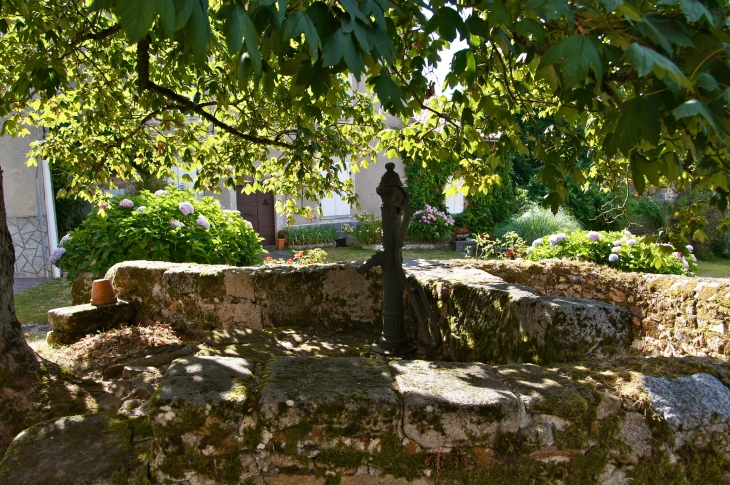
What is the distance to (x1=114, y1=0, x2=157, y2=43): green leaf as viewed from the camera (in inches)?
38.0

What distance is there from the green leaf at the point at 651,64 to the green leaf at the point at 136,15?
103cm

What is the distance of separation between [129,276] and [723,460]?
4.52 m

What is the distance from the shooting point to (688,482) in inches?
61.3

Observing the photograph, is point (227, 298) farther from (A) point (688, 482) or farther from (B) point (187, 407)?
(A) point (688, 482)

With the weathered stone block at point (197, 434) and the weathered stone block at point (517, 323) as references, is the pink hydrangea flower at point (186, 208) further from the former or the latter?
the weathered stone block at point (197, 434)

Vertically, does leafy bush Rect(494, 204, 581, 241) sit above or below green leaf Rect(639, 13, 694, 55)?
below

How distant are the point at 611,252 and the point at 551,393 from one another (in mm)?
4169

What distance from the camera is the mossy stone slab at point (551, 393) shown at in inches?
62.8

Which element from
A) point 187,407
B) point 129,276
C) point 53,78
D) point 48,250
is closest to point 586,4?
point 187,407

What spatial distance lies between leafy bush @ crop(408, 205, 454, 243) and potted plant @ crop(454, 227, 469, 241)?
0.23 meters

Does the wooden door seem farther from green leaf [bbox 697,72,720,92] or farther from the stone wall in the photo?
green leaf [bbox 697,72,720,92]

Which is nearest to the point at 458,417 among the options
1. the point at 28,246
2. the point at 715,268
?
the point at 28,246

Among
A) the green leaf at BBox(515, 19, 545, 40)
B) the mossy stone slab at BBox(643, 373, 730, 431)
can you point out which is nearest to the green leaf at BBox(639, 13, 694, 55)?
the green leaf at BBox(515, 19, 545, 40)

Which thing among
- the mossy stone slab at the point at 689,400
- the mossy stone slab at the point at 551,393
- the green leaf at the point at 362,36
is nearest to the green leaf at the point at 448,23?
the green leaf at the point at 362,36
